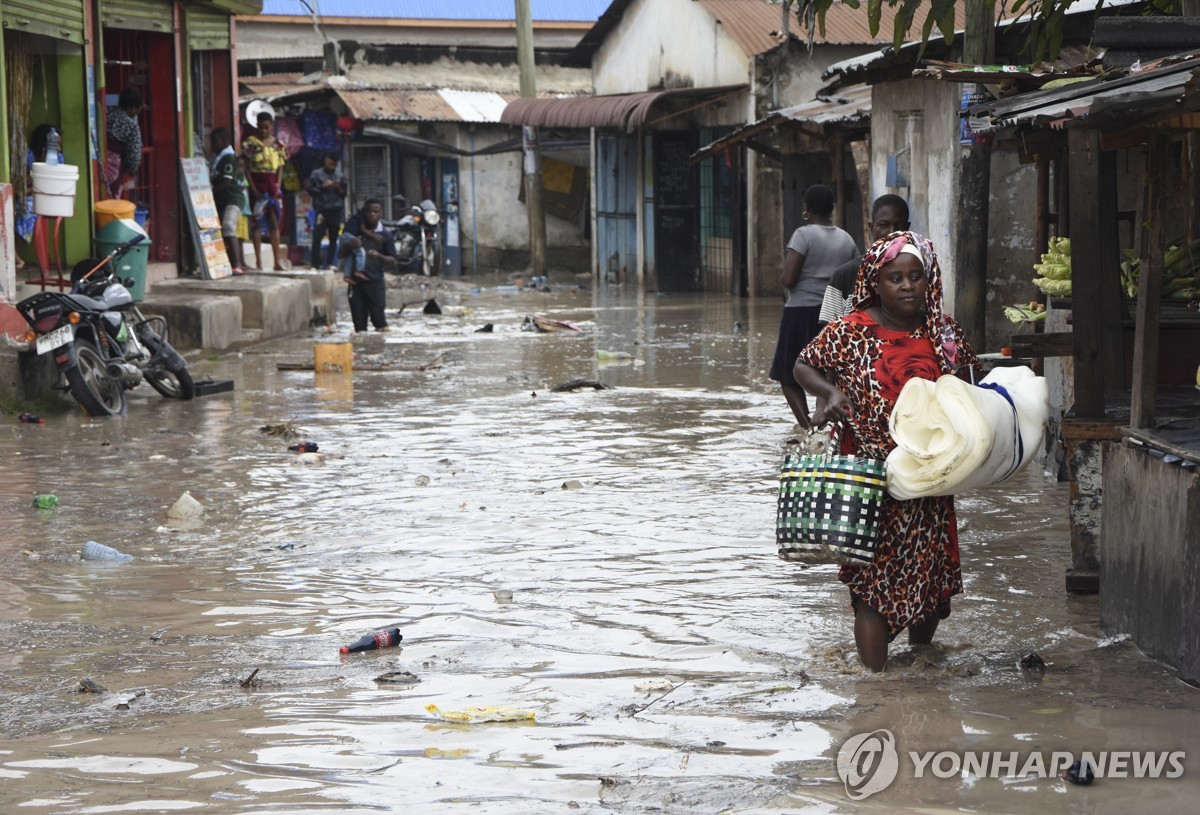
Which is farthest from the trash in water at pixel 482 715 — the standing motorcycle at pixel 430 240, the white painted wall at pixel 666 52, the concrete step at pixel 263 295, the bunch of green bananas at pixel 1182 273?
the standing motorcycle at pixel 430 240

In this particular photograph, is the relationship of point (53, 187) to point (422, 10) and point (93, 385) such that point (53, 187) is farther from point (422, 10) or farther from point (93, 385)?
point (422, 10)

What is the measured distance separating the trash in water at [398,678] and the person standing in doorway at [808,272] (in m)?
4.61

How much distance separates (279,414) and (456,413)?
1327 millimetres

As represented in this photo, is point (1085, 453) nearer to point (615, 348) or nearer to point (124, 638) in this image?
point (124, 638)

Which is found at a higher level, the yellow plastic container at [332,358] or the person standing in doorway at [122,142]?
the person standing in doorway at [122,142]

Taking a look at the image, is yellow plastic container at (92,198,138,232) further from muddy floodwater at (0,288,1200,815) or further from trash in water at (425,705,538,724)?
trash in water at (425,705,538,724)

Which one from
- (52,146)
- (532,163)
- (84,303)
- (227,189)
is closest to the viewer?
(84,303)

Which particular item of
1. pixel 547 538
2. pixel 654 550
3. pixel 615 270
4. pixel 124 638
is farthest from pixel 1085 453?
pixel 615 270

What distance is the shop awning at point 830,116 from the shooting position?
15305mm

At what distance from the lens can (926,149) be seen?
13.3m

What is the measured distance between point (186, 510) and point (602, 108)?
1715 centimetres

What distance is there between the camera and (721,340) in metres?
16.4

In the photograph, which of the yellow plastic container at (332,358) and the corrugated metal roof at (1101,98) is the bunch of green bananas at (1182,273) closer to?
the corrugated metal roof at (1101,98)

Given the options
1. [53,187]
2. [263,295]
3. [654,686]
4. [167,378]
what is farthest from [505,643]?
[263,295]
